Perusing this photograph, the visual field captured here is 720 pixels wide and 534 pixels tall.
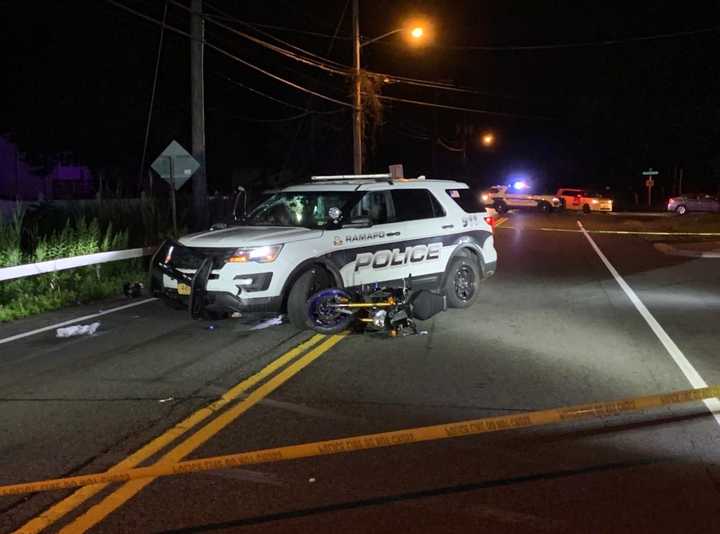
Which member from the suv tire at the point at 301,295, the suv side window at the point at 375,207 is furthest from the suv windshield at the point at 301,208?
the suv tire at the point at 301,295

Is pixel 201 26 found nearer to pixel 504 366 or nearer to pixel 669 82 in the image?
pixel 504 366

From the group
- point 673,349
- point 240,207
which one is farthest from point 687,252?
point 240,207

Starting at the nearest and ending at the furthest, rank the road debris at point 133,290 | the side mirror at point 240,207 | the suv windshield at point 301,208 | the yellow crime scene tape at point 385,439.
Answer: the yellow crime scene tape at point 385,439, the suv windshield at point 301,208, the side mirror at point 240,207, the road debris at point 133,290

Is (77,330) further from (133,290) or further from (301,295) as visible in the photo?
(301,295)

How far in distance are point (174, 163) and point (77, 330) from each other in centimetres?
800

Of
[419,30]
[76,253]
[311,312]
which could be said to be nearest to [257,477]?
[311,312]

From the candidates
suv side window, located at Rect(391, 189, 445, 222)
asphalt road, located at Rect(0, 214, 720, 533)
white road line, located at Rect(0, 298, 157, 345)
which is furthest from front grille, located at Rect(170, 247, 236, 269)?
suv side window, located at Rect(391, 189, 445, 222)

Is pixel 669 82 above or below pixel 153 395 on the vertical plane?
above

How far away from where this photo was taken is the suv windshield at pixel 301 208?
10087 millimetres

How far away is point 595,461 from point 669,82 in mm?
50893

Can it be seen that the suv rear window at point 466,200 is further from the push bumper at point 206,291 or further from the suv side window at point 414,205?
the push bumper at point 206,291

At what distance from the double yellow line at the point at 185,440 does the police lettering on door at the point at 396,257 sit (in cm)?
140

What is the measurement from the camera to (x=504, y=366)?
25.5ft

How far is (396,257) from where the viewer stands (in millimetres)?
10312
